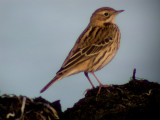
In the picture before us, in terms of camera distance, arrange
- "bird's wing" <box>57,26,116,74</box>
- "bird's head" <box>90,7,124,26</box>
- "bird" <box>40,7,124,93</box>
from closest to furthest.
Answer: "bird" <box>40,7,124,93</box> → "bird's wing" <box>57,26,116,74</box> → "bird's head" <box>90,7,124,26</box>

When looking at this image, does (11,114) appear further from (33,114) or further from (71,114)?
(71,114)

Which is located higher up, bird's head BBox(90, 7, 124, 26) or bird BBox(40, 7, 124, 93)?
bird's head BBox(90, 7, 124, 26)

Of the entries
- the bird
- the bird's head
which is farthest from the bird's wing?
the bird's head

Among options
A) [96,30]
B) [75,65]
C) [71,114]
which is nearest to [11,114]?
[71,114]

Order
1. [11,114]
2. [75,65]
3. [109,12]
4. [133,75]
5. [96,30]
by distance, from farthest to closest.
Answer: [109,12]
[96,30]
[75,65]
[133,75]
[11,114]

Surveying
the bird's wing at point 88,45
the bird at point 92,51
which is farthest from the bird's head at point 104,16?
the bird's wing at point 88,45

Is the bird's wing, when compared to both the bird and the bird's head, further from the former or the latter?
the bird's head

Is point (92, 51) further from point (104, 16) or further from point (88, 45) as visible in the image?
point (104, 16)

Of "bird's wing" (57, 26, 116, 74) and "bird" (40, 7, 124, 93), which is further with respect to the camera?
"bird's wing" (57, 26, 116, 74)

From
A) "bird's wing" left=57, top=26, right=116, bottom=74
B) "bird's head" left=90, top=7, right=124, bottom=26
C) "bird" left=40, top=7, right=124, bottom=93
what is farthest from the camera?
"bird's head" left=90, top=7, right=124, bottom=26
